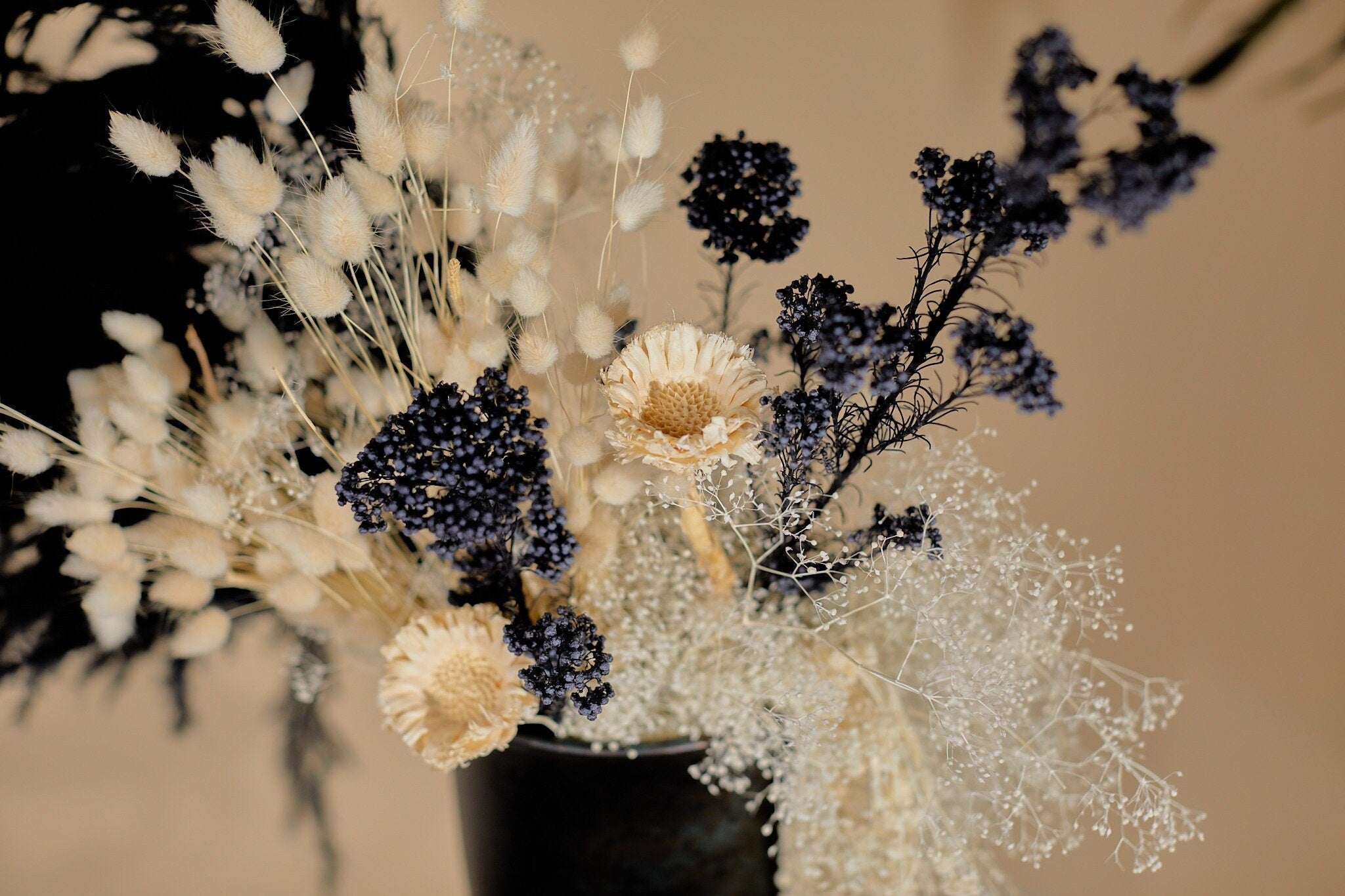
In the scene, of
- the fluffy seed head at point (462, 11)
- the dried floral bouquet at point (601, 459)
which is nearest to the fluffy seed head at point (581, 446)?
the dried floral bouquet at point (601, 459)

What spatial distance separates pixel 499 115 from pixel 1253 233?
2.57 feet

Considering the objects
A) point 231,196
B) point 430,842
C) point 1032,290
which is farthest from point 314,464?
point 1032,290

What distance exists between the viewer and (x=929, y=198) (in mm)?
362

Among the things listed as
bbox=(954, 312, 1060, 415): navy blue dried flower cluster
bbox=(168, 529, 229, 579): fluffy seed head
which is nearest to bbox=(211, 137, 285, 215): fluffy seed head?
bbox=(168, 529, 229, 579): fluffy seed head

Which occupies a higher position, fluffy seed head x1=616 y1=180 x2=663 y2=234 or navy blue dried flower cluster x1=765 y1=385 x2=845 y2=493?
fluffy seed head x1=616 y1=180 x2=663 y2=234

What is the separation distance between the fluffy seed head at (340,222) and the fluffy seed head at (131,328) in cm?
16

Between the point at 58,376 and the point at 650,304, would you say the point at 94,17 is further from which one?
the point at 650,304

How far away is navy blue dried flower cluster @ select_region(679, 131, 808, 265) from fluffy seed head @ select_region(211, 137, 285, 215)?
0.68 feet

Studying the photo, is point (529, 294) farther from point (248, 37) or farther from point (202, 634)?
point (202, 634)

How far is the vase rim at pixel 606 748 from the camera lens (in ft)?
1.68

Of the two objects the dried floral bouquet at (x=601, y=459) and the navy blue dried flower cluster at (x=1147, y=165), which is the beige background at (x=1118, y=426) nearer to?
the dried floral bouquet at (x=601, y=459)

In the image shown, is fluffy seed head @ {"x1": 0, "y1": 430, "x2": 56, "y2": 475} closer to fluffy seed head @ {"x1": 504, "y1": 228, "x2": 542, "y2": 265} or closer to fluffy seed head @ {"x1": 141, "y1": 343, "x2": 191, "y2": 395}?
fluffy seed head @ {"x1": 141, "y1": 343, "x2": 191, "y2": 395}

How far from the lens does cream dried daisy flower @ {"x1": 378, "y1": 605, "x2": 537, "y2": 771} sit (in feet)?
1.52

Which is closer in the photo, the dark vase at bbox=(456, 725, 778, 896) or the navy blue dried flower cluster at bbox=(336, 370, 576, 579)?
the navy blue dried flower cluster at bbox=(336, 370, 576, 579)
